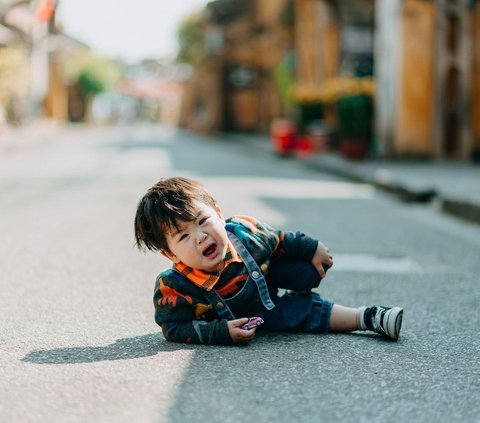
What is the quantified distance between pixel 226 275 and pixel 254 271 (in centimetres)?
12

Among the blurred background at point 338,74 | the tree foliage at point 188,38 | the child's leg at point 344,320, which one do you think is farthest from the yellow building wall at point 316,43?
the tree foliage at point 188,38

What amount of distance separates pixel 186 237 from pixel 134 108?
368ft

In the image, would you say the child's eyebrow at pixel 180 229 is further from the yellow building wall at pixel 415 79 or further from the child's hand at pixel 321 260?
the yellow building wall at pixel 415 79

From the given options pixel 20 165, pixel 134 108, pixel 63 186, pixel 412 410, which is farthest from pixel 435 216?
pixel 134 108

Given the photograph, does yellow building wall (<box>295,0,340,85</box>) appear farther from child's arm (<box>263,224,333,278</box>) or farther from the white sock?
the white sock

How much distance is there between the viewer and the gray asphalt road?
265 centimetres

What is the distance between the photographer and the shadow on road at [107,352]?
125 inches

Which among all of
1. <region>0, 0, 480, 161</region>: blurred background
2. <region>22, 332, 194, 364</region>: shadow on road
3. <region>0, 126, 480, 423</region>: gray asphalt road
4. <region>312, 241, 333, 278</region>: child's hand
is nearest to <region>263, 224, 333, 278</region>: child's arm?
<region>312, 241, 333, 278</region>: child's hand

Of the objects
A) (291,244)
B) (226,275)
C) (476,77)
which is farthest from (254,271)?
(476,77)

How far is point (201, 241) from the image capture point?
11.1 feet

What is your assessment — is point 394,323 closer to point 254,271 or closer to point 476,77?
point 254,271

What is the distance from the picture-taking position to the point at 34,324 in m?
3.79

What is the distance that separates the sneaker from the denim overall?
0.17 metres

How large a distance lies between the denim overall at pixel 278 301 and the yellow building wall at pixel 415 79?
11844 millimetres
